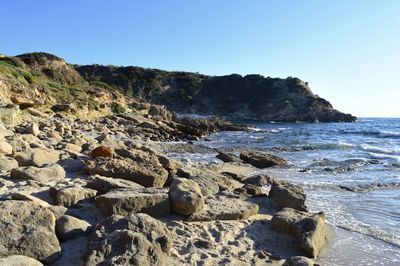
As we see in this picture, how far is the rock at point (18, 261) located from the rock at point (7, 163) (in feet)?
13.3

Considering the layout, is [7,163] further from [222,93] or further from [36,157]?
[222,93]

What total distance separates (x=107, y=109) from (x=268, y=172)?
94.6 ft

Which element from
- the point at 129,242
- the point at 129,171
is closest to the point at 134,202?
the point at 129,242

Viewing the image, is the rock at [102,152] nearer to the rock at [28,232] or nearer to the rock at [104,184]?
the rock at [104,184]

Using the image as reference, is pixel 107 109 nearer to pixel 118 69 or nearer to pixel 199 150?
pixel 199 150

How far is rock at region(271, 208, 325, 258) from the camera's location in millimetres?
5910

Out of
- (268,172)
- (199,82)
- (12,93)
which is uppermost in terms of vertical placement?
(199,82)

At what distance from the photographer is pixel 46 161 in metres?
8.24

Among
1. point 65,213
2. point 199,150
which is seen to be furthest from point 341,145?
point 65,213

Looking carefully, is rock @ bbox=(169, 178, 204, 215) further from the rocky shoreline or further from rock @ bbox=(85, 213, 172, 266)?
rock @ bbox=(85, 213, 172, 266)

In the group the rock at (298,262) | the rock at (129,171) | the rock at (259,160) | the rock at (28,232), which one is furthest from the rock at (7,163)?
the rock at (259,160)

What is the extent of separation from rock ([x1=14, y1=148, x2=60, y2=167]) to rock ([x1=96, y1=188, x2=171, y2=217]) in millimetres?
2589

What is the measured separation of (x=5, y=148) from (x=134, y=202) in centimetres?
427

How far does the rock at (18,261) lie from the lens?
370cm
